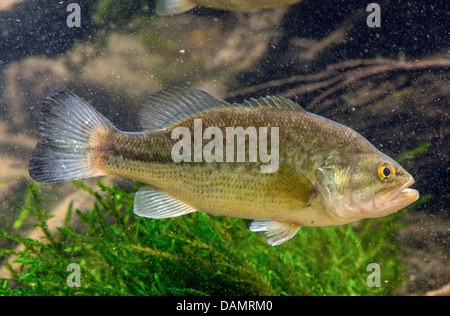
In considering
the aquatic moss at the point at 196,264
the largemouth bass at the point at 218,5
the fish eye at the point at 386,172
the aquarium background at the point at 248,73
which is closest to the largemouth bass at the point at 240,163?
the fish eye at the point at 386,172

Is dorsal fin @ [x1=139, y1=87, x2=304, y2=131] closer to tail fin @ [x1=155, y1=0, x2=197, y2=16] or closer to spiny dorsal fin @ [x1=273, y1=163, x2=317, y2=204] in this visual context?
spiny dorsal fin @ [x1=273, y1=163, x2=317, y2=204]

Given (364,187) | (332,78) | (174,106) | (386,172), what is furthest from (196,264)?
(332,78)

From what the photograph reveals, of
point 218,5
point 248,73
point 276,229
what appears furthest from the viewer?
point 248,73

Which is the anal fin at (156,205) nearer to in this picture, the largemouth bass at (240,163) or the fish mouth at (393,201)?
the largemouth bass at (240,163)

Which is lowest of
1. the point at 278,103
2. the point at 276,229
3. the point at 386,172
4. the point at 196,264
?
the point at 196,264

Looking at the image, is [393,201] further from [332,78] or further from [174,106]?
[332,78]

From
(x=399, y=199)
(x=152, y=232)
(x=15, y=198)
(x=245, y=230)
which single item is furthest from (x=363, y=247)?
(x=15, y=198)

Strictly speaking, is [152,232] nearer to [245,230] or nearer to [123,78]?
[245,230]
